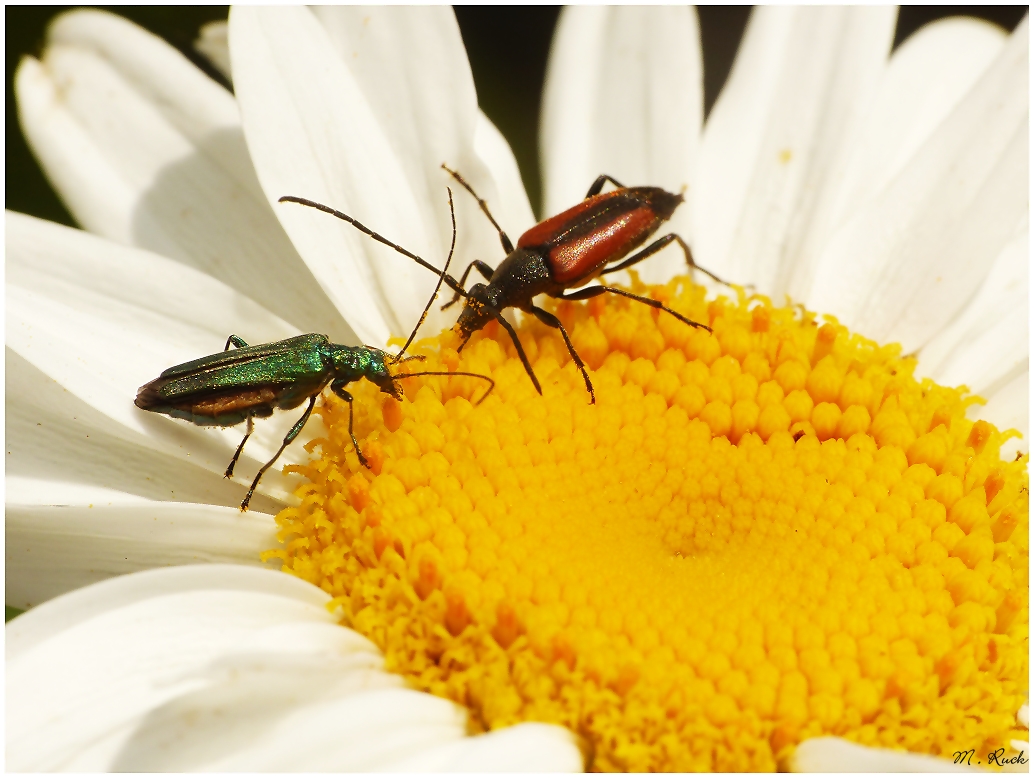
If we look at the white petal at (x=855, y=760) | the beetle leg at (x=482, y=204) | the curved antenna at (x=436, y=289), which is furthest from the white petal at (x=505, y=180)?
the white petal at (x=855, y=760)

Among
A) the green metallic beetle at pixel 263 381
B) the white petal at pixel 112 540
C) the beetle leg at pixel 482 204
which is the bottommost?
the white petal at pixel 112 540

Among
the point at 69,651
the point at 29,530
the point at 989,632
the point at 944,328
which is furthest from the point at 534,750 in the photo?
the point at 944,328

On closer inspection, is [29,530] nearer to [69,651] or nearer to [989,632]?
[69,651]

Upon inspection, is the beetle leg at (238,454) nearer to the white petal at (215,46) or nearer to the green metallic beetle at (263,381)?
the green metallic beetle at (263,381)

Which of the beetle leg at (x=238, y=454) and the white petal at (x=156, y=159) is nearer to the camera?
the beetle leg at (x=238, y=454)

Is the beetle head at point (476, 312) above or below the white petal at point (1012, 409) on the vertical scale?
above

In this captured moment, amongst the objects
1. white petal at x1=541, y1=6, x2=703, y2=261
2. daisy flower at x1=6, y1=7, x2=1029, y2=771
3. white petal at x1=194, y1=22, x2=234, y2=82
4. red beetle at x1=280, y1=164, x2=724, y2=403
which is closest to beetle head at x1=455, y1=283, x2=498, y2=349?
red beetle at x1=280, y1=164, x2=724, y2=403

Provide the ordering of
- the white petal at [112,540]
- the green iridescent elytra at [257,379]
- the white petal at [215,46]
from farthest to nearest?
the white petal at [215,46] → the green iridescent elytra at [257,379] → the white petal at [112,540]
